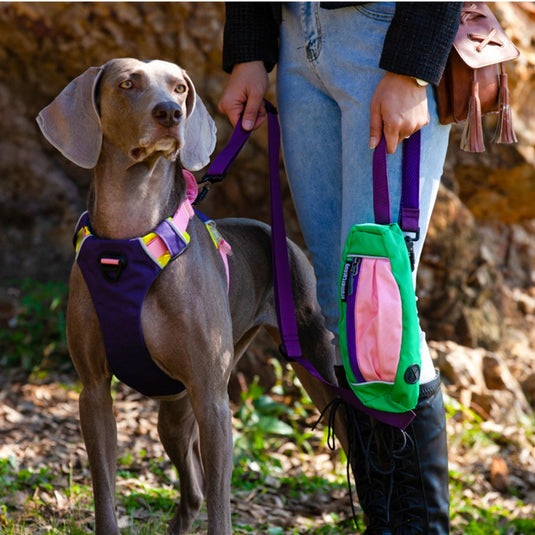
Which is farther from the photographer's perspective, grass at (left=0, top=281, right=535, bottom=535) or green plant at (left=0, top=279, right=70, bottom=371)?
green plant at (left=0, top=279, right=70, bottom=371)

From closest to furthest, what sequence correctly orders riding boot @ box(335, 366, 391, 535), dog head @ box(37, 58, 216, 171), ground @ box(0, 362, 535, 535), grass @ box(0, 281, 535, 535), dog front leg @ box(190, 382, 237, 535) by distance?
dog head @ box(37, 58, 216, 171) < dog front leg @ box(190, 382, 237, 535) < riding boot @ box(335, 366, 391, 535) < grass @ box(0, 281, 535, 535) < ground @ box(0, 362, 535, 535)

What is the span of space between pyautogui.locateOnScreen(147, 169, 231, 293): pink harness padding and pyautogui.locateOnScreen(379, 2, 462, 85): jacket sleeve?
821 millimetres

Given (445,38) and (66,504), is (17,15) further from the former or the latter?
(445,38)

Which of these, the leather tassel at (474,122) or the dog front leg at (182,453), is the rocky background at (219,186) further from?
the leather tassel at (474,122)

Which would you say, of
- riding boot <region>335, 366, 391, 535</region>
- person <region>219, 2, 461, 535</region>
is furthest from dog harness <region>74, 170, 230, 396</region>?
riding boot <region>335, 366, 391, 535</region>

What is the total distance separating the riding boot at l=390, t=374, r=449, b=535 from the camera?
8.35 feet

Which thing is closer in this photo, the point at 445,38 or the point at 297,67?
the point at 445,38

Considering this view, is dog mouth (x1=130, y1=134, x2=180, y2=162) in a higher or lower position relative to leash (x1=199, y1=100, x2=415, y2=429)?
higher

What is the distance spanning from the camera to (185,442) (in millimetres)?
3145

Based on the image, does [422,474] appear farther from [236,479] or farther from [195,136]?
[236,479]

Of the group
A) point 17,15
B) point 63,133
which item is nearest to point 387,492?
point 63,133

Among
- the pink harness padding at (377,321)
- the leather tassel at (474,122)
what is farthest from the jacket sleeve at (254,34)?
the pink harness padding at (377,321)

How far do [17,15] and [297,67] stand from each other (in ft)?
10.7

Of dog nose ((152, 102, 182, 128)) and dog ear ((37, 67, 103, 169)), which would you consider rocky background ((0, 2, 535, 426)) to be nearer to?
dog ear ((37, 67, 103, 169))
